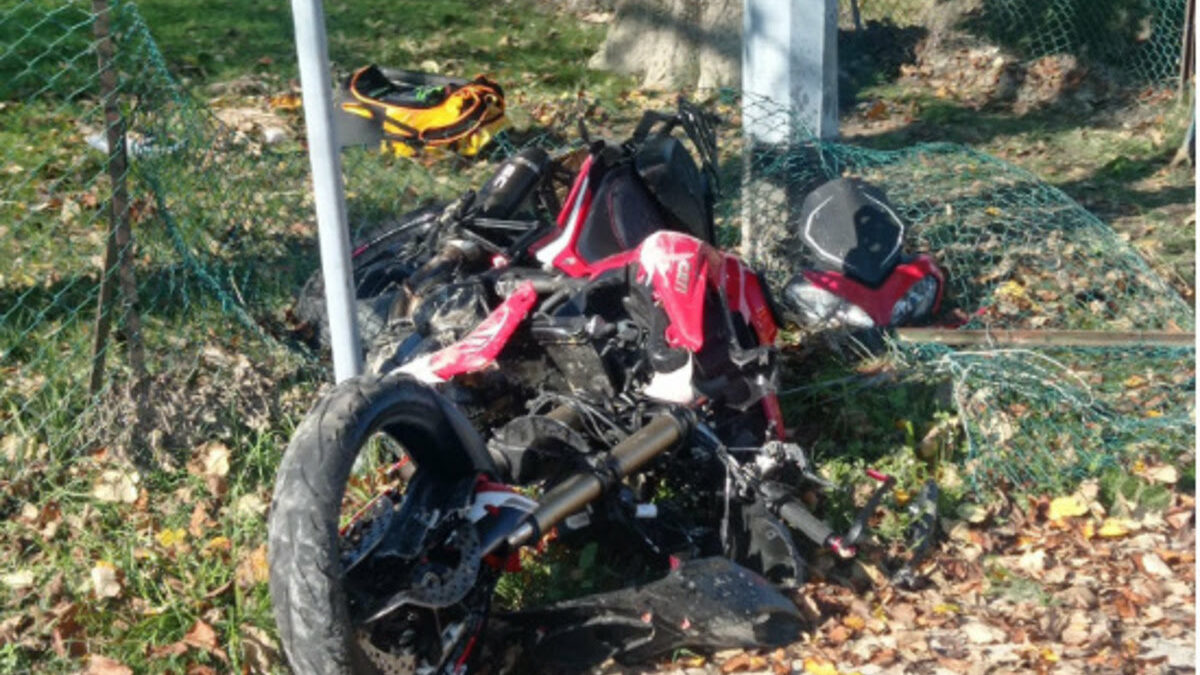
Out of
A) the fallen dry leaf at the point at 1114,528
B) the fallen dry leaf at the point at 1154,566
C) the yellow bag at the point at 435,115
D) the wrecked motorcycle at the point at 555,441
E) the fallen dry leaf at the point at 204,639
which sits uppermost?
the wrecked motorcycle at the point at 555,441

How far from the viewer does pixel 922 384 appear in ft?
19.9

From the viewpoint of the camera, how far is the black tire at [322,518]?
3.70 metres

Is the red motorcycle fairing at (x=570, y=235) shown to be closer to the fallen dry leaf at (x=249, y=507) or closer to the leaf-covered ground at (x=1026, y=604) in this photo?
the fallen dry leaf at (x=249, y=507)

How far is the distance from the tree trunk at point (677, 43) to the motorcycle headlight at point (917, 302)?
4457 millimetres

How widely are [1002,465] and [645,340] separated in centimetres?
135

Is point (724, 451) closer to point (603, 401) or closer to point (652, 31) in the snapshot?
point (603, 401)

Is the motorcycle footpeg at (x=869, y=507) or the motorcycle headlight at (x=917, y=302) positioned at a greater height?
the motorcycle footpeg at (x=869, y=507)

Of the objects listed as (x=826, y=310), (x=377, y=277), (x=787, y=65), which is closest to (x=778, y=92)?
(x=787, y=65)

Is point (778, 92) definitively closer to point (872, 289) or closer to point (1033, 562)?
point (872, 289)

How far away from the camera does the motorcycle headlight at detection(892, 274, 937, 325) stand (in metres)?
6.55

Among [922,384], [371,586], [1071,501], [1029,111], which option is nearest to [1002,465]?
[1071,501]

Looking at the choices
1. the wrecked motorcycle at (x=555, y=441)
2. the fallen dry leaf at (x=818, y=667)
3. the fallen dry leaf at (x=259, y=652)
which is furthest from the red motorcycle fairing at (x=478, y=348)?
the fallen dry leaf at (x=818, y=667)

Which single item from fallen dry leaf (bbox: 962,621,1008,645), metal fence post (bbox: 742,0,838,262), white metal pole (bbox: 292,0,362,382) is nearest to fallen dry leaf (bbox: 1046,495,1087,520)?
fallen dry leaf (bbox: 962,621,1008,645)

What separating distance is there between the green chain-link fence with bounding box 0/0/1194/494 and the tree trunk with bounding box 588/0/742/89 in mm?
3104
